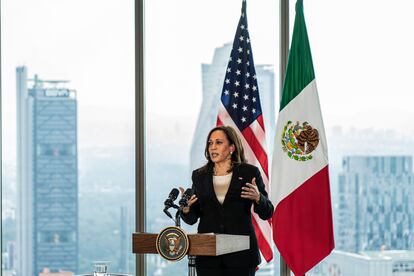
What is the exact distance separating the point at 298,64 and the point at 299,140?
0.50m

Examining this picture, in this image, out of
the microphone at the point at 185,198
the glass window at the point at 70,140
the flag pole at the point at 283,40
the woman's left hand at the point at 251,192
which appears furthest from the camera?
the glass window at the point at 70,140

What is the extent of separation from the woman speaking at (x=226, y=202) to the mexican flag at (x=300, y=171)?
55cm

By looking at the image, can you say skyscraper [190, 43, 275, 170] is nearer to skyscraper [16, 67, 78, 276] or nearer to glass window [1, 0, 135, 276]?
glass window [1, 0, 135, 276]

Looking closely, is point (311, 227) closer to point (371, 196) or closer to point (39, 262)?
point (371, 196)

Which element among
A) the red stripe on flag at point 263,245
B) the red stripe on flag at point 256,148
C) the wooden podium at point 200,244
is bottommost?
the red stripe on flag at point 263,245

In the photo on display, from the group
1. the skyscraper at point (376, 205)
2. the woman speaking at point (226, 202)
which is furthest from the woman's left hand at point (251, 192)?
the skyscraper at point (376, 205)

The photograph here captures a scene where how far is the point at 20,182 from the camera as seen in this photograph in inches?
217

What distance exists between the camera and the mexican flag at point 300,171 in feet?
15.9

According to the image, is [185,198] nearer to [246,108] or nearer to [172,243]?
[172,243]

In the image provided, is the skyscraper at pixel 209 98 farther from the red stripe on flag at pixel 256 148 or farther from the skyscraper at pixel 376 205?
the skyscraper at pixel 376 205

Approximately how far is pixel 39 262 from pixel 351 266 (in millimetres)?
2177

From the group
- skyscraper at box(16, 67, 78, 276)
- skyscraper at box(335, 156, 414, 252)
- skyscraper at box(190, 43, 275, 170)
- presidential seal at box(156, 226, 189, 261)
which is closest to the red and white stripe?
skyscraper at box(190, 43, 275, 170)

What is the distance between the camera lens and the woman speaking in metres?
4.22

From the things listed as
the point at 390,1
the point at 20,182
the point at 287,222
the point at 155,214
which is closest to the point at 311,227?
the point at 287,222
